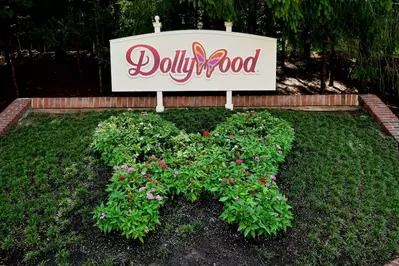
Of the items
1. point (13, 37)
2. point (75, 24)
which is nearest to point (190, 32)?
point (75, 24)

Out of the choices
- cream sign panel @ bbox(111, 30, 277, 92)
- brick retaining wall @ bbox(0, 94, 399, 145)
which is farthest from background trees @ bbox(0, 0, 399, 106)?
brick retaining wall @ bbox(0, 94, 399, 145)

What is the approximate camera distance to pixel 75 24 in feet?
21.4

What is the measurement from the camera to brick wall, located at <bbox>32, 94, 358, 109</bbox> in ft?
18.3

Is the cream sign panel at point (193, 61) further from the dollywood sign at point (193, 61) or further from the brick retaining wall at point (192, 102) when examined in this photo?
the brick retaining wall at point (192, 102)

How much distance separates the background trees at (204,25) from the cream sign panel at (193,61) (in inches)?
15.5

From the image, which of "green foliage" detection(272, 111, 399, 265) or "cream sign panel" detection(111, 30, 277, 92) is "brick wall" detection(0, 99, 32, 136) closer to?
"cream sign panel" detection(111, 30, 277, 92)

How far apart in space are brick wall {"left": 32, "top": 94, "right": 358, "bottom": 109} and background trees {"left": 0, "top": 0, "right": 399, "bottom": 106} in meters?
0.81

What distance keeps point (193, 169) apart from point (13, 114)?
3.03m

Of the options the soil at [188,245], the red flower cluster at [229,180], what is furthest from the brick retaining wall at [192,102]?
the soil at [188,245]

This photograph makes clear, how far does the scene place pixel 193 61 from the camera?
5191 millimetres

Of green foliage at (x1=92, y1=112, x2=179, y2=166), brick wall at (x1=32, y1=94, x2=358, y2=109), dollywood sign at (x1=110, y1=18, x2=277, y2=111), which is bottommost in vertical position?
green foliage at (x1=92, y1=112, x2=179, y2=166)

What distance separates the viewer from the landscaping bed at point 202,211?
2.88 meters

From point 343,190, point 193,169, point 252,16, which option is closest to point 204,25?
point 252,16

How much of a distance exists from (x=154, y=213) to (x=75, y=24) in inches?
182
